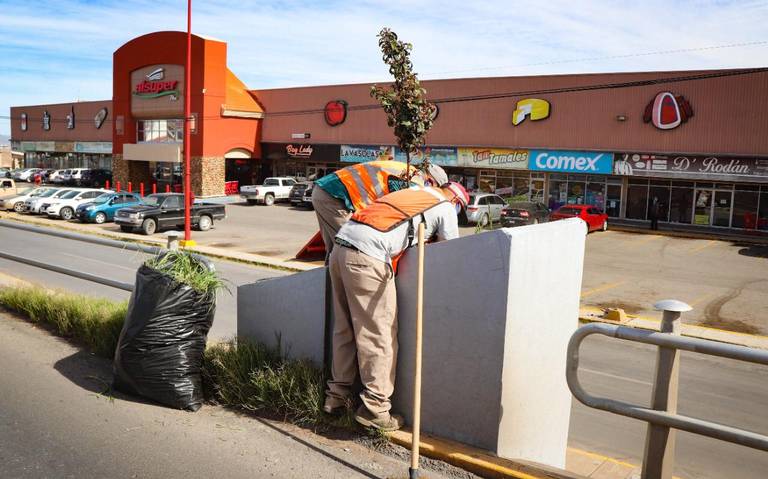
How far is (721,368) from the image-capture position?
10922 mm

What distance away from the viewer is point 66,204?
109 ft

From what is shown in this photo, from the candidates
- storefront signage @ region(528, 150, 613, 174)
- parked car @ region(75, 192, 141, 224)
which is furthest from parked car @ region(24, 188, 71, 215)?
storefront signage @ region(528, 150, 613, 174)

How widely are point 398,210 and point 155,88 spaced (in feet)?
158

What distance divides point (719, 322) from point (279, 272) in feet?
36.6

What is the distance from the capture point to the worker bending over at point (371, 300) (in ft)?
14.5

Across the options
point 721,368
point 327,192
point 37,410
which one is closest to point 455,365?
point 327,192

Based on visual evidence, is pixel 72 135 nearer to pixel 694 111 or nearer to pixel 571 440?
pixel 694 111

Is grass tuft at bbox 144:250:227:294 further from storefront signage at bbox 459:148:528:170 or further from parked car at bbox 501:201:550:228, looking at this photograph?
storefront signage at bbox 459:148:528:170

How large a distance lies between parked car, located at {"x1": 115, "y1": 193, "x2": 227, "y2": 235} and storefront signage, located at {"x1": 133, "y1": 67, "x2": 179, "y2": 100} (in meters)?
20.2

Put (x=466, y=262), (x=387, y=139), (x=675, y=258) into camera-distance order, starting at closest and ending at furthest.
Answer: (x=466, y=262) → (x=675, y=258) → (x=387, y=139)

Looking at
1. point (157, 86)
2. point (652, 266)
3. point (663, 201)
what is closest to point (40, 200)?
point (157, 86)

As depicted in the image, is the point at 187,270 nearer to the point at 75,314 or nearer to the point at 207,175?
the point at 75,314

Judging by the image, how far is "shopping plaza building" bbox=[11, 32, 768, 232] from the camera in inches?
1255

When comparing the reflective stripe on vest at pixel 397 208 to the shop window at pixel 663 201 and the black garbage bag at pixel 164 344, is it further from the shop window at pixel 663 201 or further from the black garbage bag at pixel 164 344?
the shop window at pixel 663 201
